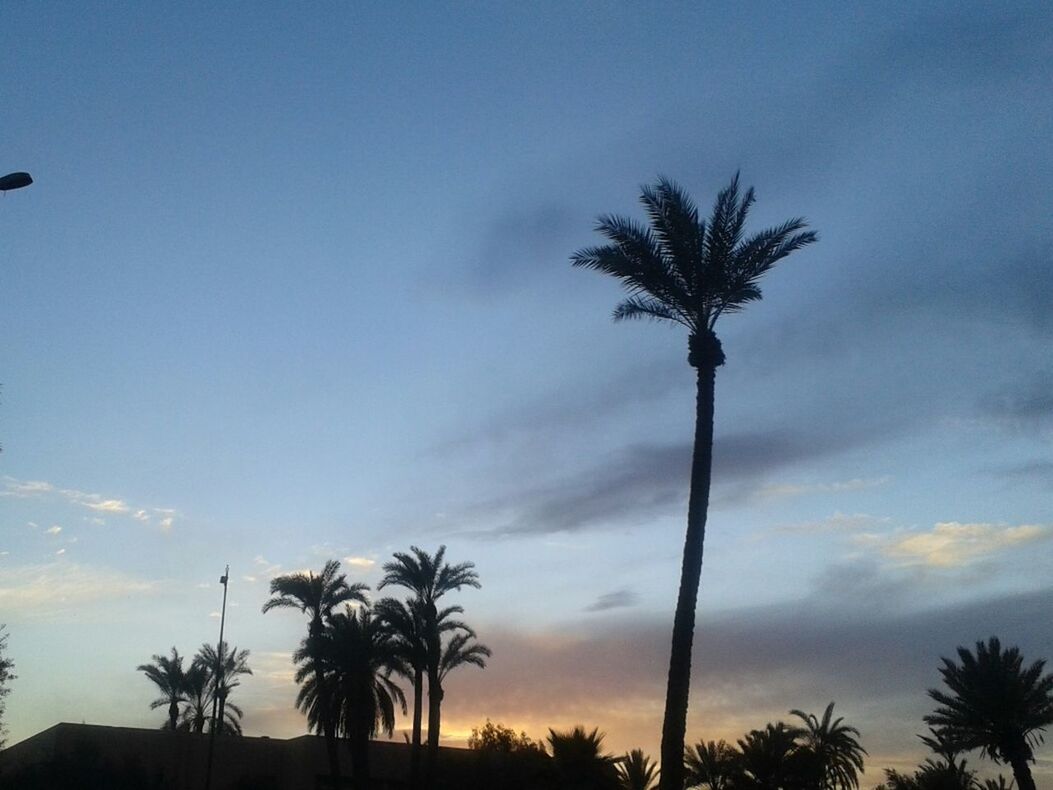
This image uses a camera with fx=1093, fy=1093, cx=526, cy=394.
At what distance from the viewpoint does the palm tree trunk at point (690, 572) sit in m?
21.9

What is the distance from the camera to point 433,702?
5112 centimetres

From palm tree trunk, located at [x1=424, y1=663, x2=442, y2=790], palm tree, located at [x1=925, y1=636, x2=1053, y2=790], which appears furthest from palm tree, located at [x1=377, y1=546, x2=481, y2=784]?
palm tree, located at [x1=925, y1=636, x2=1053, y2=790]

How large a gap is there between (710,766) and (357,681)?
57.6ft

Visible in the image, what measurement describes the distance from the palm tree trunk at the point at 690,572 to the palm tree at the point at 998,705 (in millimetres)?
30869

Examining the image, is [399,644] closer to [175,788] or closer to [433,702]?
[433,702]

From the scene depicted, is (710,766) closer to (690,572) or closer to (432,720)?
(432,720)

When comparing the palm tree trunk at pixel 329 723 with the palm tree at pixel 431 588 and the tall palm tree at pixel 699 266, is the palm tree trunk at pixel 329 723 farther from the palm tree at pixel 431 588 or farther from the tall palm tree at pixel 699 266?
the tall palm tree at pixel 699 266

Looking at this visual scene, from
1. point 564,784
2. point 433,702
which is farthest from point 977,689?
point 433,702

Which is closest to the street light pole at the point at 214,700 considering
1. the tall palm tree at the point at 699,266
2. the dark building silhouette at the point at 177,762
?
the dark building silhouette at the point at 177,762

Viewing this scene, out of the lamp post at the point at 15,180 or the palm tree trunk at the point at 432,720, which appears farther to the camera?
the palm tree trunk at the point at 432,720

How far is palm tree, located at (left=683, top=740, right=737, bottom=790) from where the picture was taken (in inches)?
2045

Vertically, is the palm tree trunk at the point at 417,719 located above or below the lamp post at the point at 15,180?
below

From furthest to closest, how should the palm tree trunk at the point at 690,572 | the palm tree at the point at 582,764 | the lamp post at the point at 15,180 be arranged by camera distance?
the palm tree at the point at 582,764, the palm tree trunk at the point at 690,572, the lamp post at the point at 15,180

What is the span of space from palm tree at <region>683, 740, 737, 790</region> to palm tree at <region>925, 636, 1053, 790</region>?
33.7ft
